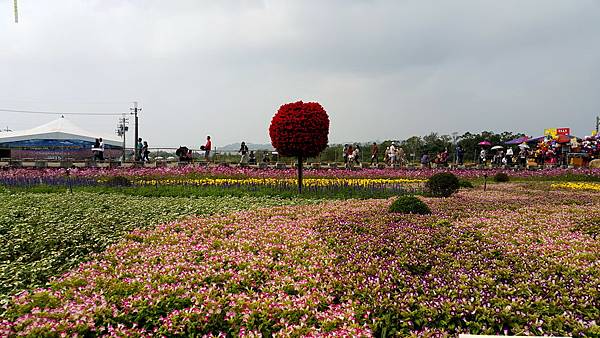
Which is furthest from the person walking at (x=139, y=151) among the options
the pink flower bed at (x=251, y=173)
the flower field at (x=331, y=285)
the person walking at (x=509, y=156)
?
the person walking at (x=509, y=156)

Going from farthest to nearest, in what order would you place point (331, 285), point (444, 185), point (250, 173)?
point (250, 173), point (444, 185), point (331, 285)

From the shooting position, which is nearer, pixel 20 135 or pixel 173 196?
pixel 173 196

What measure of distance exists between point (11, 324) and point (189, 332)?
50.8 inches

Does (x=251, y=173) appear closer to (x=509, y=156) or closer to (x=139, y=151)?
(x=139, y=151)

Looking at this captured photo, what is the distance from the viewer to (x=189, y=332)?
3.10 m

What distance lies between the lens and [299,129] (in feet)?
35.0

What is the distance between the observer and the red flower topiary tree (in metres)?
10.7

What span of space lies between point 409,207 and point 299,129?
4.70 m

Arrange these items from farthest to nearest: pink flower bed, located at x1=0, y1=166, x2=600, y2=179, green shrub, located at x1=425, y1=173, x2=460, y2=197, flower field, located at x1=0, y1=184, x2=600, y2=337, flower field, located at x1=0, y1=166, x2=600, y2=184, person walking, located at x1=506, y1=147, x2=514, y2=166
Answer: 1. person walking, located at x1=506, y1=147, x2=514, y2=166
2. pink flower bed, located at x1=0, y1=166, x2=600, y2=179
3. flower field, located at x1=0, y1=166, x2=600, y2=184
4. green shrub, located at x1=425, y1=173, x2=460, y2=197
5. flower field, located at x1=0, y1=184, x2=600, y2=337

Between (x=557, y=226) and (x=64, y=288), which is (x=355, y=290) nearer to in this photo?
(x=64, y=288)

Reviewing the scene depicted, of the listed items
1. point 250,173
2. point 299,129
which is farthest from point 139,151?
point 299,129

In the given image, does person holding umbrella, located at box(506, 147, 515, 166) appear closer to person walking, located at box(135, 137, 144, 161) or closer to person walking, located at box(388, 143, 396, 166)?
person walking, located at box(388, 143, 396, 166)

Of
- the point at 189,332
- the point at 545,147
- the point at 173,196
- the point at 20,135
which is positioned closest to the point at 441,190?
the point at 173,196

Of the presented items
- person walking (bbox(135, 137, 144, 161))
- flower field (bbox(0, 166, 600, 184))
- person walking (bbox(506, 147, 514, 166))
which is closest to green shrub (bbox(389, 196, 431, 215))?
flower field (bbox(0, 166, 600, 184))
